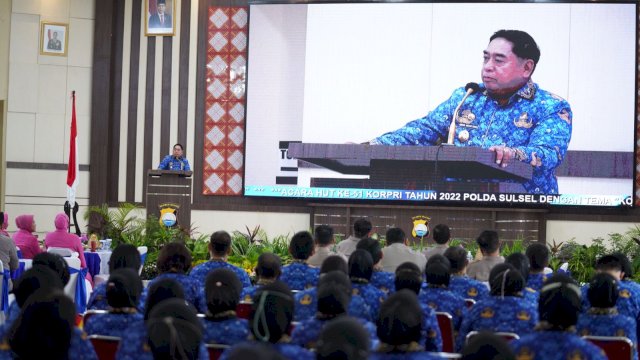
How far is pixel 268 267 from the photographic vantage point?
205 inches

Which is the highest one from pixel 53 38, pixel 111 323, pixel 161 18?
pixel 161 18

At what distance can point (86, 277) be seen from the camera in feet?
29.6

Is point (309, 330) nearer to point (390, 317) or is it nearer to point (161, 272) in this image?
point (390, 317)

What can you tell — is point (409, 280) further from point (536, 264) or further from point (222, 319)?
point (536, 264)

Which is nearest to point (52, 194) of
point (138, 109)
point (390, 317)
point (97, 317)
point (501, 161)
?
point (138, 109)

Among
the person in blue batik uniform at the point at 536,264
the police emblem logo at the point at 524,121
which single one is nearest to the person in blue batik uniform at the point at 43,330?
the person in blue batik uniform at the point at 536,264

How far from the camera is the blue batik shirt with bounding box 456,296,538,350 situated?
458 cm

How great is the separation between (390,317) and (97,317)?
1.59m

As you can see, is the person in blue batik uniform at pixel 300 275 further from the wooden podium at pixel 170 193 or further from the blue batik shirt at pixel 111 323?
the wooden podium at pixel 170 193

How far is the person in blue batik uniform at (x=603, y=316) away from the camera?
14.3 ft

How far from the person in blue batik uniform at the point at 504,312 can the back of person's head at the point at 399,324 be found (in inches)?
52.0

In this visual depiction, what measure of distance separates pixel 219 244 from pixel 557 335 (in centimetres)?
302

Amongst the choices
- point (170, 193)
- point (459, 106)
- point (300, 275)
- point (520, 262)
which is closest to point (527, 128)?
point (459, 106)

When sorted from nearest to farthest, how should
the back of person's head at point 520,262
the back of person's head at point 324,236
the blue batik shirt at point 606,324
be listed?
the blue batik shirt at point 606,324 → the back of person's head at point 520,262 → the back of person's head at point 324,236
